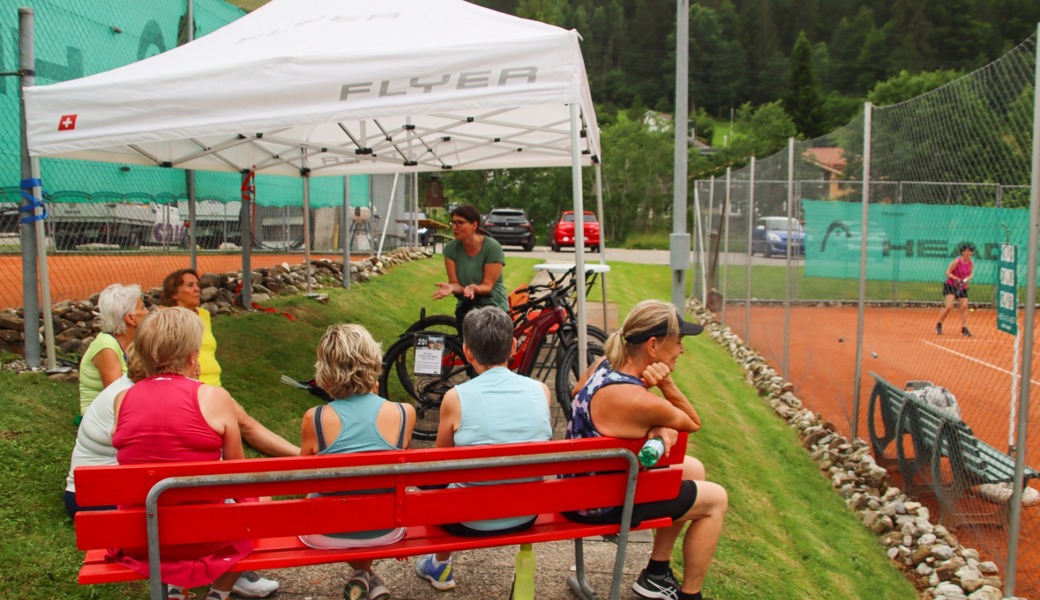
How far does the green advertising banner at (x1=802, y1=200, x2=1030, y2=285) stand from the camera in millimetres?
7207

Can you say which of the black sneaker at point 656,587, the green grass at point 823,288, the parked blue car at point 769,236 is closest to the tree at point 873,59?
the green grass at point 823,288

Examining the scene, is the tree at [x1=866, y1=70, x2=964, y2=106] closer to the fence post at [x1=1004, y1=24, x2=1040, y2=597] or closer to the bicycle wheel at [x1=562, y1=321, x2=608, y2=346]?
the bicycle wheel at [x1=562, y1=321, x2=608, y2=346]

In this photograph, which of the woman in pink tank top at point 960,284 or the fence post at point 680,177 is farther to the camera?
the woman in pink tank top at point 960,284

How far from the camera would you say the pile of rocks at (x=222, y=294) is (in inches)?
260

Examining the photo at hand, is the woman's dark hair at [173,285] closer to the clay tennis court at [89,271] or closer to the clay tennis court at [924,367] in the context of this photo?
the clay tennis court at [89,271]

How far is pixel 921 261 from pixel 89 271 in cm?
801

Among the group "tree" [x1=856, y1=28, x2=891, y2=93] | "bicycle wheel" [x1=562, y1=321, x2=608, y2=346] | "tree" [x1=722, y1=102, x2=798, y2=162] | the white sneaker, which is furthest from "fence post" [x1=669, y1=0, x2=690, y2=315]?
"tree" [x1=856, y1=28, x2=891, y2=93]

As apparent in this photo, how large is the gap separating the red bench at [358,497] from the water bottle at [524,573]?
0.44 feet

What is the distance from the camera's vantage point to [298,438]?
6.42 m

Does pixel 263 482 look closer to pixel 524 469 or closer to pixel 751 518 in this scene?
pixel 524 469

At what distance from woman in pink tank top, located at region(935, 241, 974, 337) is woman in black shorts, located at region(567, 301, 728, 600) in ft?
16.2

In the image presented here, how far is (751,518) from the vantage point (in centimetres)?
658

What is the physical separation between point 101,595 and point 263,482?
4.41ft

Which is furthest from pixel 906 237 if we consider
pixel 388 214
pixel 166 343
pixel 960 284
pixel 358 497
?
pixel 388 214
